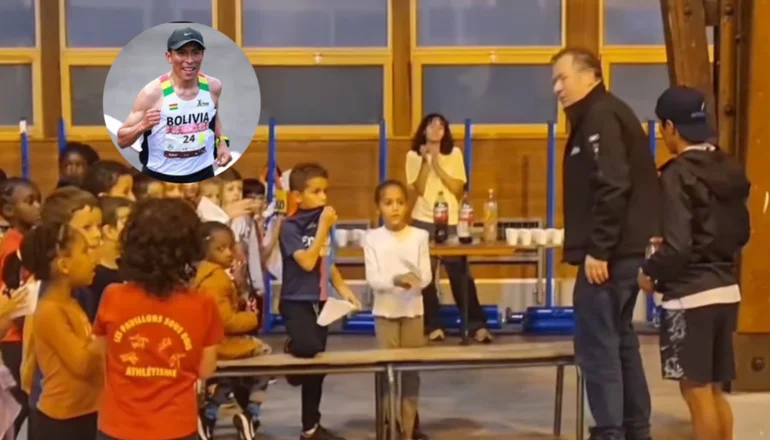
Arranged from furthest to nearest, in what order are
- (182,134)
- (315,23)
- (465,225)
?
(315,23) < (182,134) < (465,225)

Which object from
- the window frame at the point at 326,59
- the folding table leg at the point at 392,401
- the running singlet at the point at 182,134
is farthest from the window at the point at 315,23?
the folding table leg at the point at 392,401

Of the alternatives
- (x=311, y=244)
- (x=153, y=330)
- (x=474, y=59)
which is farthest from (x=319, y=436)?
(x=474, y=59)

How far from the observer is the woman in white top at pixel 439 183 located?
6172mm

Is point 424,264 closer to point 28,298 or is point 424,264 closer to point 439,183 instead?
point 28,298

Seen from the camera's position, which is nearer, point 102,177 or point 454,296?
point 102,177

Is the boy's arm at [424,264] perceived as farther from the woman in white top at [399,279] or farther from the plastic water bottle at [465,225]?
the plastic water bottle at [465,225]

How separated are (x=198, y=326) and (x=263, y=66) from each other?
4739 mm

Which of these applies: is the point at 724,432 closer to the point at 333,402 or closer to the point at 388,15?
the point at 333,402

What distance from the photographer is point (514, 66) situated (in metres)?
7.04

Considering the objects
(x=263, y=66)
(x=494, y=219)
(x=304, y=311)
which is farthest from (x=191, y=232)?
(x=263, y=66)

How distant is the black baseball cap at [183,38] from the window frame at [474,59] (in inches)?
A: 59.2

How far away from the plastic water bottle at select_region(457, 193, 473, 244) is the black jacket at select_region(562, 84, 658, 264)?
7.09 feet

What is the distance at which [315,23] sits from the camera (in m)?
7.07

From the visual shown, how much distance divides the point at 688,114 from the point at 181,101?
155 inches
